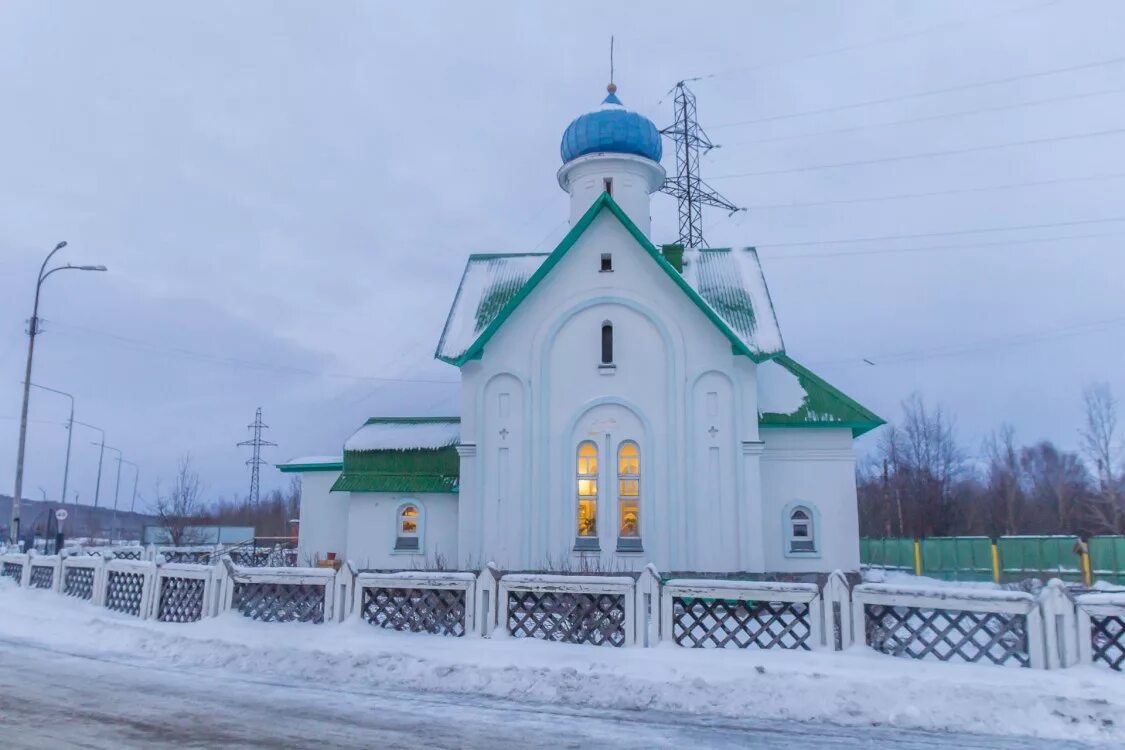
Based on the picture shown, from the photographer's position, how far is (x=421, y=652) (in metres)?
10.3

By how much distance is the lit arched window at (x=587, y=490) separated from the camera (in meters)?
18.9

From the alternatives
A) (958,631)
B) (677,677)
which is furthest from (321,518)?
(958,631)

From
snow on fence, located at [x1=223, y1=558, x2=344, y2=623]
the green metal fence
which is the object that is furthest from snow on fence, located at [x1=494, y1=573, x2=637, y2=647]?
the green metal fence

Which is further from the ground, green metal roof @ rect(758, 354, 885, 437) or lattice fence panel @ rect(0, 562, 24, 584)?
green metal roof @ rect(758, 354, 885, 437)

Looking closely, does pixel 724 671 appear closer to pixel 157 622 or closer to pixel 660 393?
pixel 157 622

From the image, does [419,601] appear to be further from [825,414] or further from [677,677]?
[825,414]

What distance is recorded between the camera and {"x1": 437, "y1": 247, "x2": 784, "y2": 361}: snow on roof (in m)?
20.1

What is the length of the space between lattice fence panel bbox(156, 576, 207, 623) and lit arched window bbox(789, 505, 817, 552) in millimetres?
12629

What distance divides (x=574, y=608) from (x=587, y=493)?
8282 millimetres

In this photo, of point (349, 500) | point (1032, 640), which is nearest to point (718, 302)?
point (349, 500)

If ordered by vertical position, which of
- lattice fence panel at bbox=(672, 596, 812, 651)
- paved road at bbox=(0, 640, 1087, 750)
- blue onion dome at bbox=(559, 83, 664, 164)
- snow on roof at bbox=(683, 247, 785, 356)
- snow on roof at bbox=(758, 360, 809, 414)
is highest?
blue onion dome at bbox=(559, 83, 664, 164)

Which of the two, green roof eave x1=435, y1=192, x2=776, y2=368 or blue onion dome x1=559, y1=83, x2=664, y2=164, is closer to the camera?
green roof eave x1=435, y1=192, x2=776, y2=368

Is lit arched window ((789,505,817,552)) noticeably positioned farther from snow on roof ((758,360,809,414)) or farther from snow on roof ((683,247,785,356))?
snow on roof ((683,247,785,356))

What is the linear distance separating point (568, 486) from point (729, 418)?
12.8 ft
